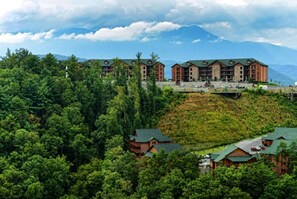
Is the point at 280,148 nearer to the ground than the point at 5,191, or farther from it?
farther from it

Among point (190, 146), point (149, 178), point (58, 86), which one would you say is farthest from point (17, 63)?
point (149, 178)

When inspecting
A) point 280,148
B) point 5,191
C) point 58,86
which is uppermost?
point 58,86

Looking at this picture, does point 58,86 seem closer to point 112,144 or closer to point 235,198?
point 112,144

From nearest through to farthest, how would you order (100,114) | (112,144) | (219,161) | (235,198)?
(235,198), (219,161), (112,144), (100,114)

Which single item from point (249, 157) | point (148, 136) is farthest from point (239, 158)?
point (148, 136)

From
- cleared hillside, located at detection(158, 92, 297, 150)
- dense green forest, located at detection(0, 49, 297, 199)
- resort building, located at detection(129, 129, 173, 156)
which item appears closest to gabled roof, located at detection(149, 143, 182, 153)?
resort building, located at detection(129, 129, 173, 156)

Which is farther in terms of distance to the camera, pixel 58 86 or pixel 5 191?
pixel 58 86

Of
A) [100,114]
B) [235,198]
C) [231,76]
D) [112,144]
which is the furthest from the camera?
[231,76]
